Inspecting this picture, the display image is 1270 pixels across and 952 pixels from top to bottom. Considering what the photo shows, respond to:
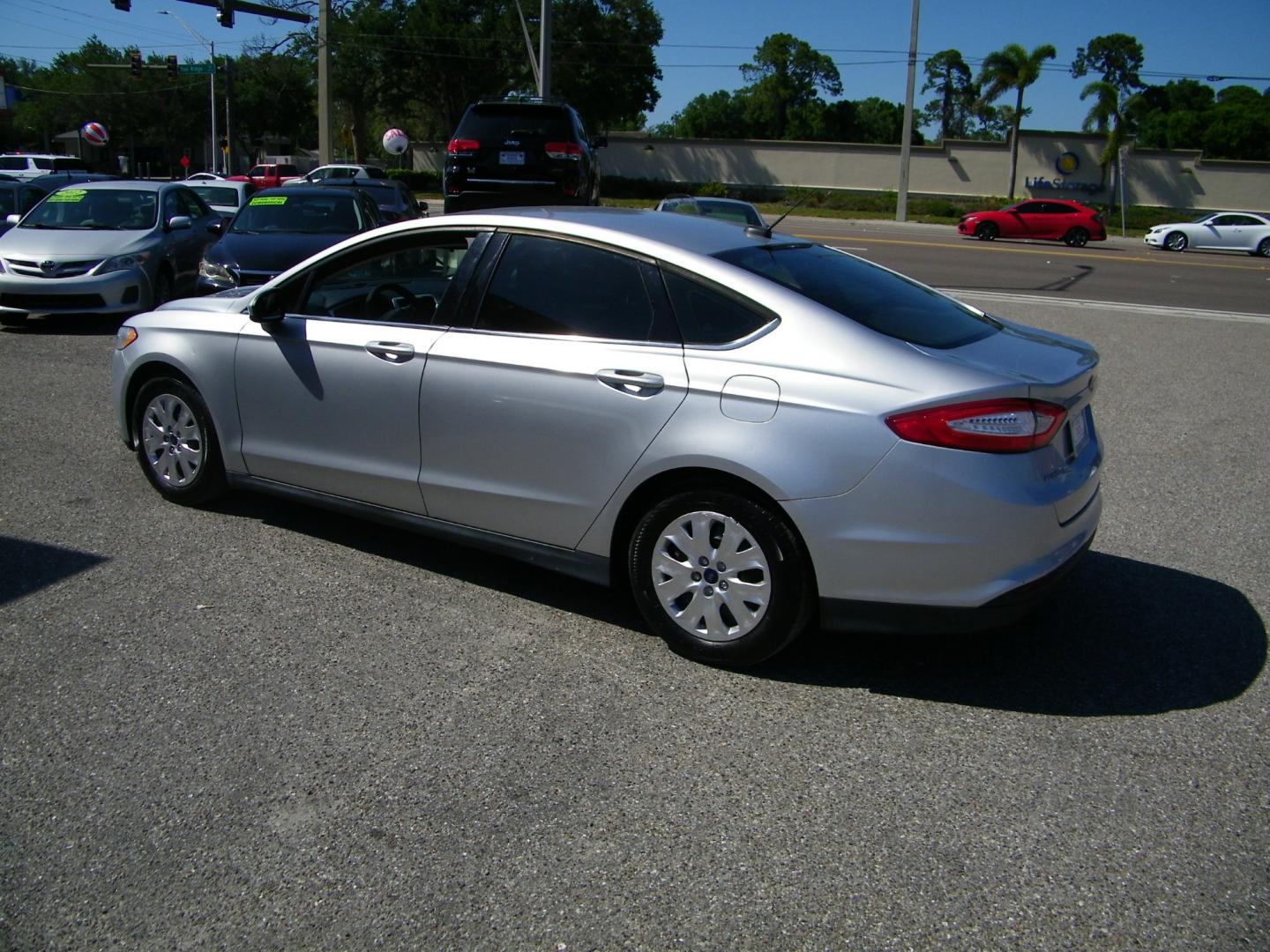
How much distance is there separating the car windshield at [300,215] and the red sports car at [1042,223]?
26.0 metres

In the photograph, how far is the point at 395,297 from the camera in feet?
16.7

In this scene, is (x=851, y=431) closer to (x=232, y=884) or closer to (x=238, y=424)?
(x=232, y=884)

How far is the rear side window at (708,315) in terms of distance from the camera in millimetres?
4164

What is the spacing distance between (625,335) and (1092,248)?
32085 mm

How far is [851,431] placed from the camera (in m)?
3.82

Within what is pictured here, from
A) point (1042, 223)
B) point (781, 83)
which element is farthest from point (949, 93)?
point (1042, 223)

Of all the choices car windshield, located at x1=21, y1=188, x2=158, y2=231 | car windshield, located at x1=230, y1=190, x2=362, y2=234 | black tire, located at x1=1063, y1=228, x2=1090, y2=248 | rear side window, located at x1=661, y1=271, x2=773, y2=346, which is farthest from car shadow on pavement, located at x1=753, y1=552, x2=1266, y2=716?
black tire, located at x1=1063, y1=228, x2=1090, y2=248

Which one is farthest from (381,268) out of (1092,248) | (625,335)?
(1092,248)

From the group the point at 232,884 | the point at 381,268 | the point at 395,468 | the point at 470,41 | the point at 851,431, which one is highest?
the point at 470,41

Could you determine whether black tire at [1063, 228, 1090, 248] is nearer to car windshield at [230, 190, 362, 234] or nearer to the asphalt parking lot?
car windshield at [230, 190, 362, 234]

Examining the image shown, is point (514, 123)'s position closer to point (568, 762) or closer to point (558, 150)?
point (558, 150)

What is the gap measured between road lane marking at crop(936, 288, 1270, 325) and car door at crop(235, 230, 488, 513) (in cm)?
1143

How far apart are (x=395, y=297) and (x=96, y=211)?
968cm

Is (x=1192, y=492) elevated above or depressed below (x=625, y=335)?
below
